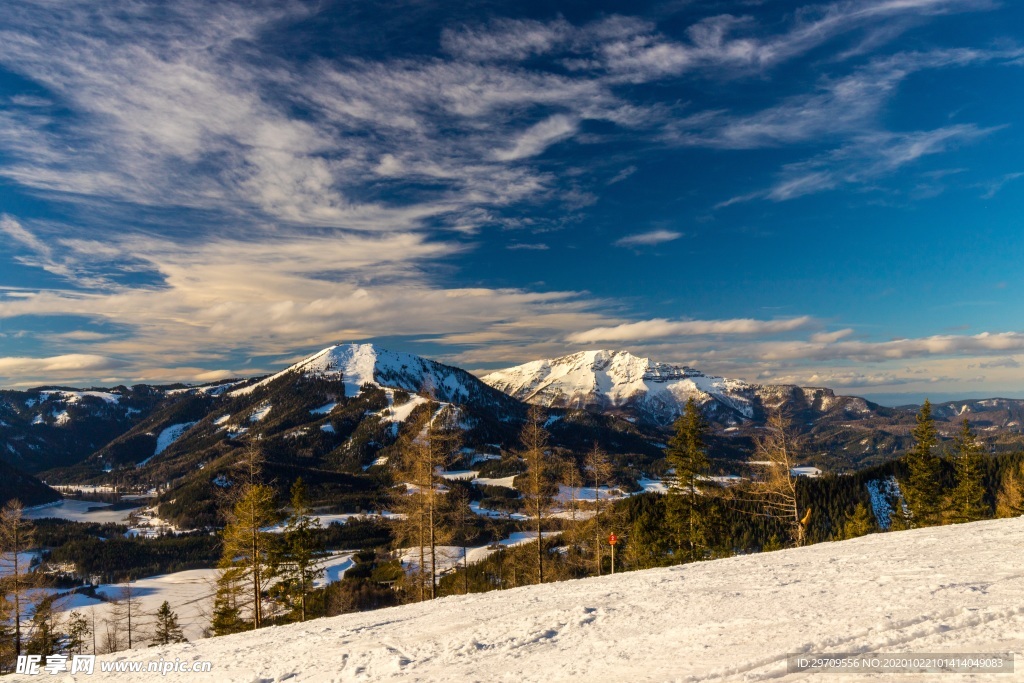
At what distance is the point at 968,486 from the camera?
48.2 meters

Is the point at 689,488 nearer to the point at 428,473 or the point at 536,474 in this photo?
the point at 536,474

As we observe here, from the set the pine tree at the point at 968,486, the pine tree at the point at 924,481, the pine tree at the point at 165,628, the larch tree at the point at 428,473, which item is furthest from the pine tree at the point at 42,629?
the pine tree at the point at 968,486

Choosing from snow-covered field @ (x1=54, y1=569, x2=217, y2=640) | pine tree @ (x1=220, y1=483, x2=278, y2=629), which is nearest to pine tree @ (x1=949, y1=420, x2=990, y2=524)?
pine tree @ (x1=220, y1=483, x2=278, y2=629)

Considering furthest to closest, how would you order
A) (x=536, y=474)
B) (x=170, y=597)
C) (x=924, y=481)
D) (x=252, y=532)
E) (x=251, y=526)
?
(x=170, y=597)
(x=924, y=481)
(x=536, y=474)
(x=252, y=532)
(x=251, y=526)

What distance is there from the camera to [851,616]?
33.1 feet

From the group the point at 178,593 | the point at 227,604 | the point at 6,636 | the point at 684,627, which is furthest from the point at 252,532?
the point at 178,593

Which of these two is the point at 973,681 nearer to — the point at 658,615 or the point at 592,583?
the point at 658,615

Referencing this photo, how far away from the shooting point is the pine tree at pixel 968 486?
46688 mm

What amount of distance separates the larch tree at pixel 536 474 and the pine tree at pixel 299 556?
14883 millimetres

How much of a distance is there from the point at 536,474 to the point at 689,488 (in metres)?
13.8

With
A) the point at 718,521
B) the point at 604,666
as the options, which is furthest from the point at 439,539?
the point at 604,666

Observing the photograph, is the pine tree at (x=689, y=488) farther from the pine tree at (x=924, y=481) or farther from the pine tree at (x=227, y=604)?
the pine tree at (x=227, y=604)

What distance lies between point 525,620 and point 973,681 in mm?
8892

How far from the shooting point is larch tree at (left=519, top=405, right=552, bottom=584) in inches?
1249
